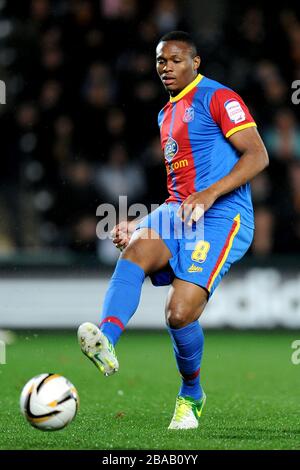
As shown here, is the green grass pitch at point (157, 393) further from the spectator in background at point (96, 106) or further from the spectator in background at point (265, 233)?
the spectator in background at point (96, 106)

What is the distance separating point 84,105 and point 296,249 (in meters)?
3.09

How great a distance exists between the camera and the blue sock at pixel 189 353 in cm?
540

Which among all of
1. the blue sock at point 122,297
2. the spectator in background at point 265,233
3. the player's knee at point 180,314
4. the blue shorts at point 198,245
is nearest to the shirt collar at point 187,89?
the blue shorts at point 198,245

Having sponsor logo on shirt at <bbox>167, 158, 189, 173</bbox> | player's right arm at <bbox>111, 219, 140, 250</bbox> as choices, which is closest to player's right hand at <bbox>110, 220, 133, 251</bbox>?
player's right arm at <bbox>111, 219, 140, 250</bbox>

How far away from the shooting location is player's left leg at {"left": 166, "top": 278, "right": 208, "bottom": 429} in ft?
17.4

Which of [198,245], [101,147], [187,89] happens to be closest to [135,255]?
[198,245]

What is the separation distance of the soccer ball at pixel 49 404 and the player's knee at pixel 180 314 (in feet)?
2.46

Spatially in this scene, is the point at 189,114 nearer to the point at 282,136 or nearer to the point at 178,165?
the point at 178,165

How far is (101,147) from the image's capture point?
464 inches

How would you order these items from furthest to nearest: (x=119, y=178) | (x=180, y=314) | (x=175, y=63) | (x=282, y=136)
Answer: (x=282, y=136) < (x=119, y=178) < (x=175, y=63) < (x=180, y=314)

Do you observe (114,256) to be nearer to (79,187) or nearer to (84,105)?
(79,187)

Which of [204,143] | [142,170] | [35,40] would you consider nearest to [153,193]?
[142,170]

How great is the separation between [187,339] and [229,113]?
1258 mm

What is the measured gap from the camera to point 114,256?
1162 cm
